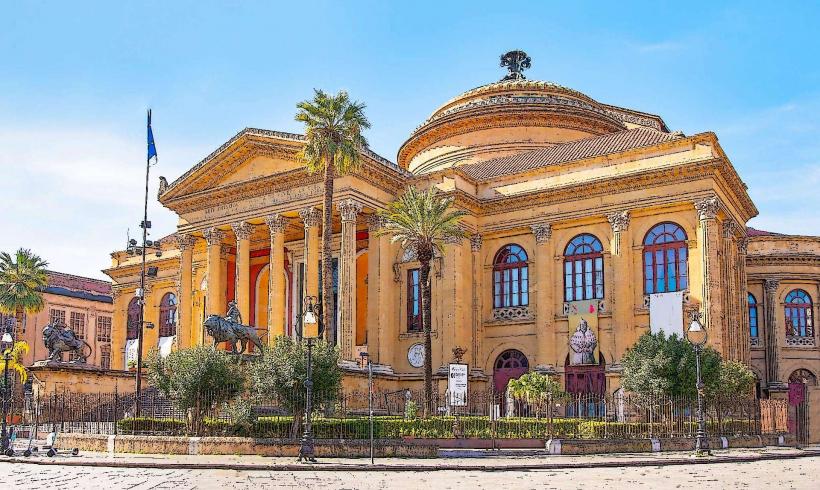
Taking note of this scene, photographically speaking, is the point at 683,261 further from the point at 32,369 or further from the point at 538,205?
the point at 32,369

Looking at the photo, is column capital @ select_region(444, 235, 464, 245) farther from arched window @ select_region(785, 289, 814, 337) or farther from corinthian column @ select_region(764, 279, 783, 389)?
arched window @ select_region(785, 289, 814, 337)

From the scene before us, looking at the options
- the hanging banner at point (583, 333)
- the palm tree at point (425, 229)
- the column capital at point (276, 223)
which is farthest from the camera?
the column capital at point (276, 223)

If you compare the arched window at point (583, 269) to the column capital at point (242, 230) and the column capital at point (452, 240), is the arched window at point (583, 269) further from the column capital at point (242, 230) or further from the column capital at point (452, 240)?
the column capital at point (242, 230)

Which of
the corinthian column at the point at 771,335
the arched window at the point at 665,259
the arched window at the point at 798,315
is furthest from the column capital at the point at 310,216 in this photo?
the arched window at the point at 798,315

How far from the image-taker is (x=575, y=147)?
146 ft

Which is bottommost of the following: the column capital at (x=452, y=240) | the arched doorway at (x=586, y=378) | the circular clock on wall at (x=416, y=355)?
the arched doorway at (x=586, y=378)

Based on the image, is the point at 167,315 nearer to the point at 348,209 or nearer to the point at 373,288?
the point at 373,288

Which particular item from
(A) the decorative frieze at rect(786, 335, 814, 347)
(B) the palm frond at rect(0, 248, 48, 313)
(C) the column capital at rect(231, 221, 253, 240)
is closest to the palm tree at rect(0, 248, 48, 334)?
(B) the palm frond at rect(0, 248, 48, 313)

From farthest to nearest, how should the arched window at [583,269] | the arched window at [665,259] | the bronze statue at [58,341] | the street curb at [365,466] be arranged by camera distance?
1. the arched window at [583,269]
2. the arched window at [665,259]
3. the bronze statue at [58,341]
4. the street curb at [365,466]

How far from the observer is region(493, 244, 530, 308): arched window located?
4241 cm

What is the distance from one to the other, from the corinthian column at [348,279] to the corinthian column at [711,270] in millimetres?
14550

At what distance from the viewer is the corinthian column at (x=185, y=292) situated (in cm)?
4466

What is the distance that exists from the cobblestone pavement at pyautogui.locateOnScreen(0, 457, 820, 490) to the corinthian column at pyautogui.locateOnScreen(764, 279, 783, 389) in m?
25.2

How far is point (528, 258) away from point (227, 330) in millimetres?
14572
